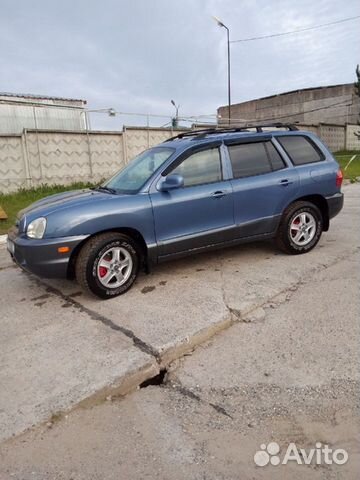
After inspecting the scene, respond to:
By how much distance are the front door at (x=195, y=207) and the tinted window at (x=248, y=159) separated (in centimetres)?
22

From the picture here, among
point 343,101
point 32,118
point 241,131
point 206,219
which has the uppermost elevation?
point 343,101

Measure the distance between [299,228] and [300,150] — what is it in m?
1.09

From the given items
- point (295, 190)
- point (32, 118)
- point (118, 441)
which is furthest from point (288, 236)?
point (32, 118)

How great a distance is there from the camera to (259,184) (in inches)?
186

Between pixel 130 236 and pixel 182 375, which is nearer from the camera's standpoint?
pixel 182 375

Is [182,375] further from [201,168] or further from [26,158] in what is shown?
[26,158]

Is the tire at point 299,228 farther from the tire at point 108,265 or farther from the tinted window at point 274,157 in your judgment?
the tire at point 108,265

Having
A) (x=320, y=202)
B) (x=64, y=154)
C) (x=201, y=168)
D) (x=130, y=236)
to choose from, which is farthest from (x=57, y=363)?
(x=64, y=154)

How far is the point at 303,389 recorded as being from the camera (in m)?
2.52

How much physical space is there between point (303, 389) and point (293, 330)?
0.77 meters

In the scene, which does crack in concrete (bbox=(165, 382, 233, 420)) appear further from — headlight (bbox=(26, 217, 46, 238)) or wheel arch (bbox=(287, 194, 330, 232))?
wheel arch (bbox=(287, 194, 330, 232))

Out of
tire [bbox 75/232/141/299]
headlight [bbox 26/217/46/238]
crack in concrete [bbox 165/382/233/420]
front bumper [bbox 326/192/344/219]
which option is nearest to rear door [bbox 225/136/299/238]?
front bumper [bbox 326/192/344/219]

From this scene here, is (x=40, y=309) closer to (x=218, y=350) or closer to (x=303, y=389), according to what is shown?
(x=218, y=350)

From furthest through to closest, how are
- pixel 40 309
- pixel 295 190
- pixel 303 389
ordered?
1. pixel 295 190
2. pixel 40 309
3. pixel 303 389
